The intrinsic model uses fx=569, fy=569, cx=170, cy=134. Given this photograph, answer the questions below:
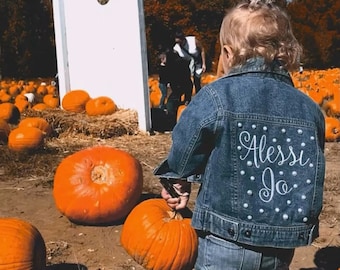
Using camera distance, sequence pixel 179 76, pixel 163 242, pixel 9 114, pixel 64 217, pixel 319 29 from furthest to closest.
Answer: pixel 319 29
pixel 179 76
pixel 9 114
pixel 64 217
pixel 163 242

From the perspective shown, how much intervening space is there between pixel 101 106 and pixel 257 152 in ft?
21.6

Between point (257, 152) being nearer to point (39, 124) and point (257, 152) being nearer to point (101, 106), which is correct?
point (39, 124)

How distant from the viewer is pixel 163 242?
137 inches

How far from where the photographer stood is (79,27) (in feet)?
28.3

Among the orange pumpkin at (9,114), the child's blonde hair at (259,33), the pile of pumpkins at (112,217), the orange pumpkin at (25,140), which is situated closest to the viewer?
the child's blonde hair at (259,33)

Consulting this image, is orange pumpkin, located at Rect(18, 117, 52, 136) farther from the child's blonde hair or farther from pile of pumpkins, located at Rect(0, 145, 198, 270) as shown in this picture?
the child's blonde hair

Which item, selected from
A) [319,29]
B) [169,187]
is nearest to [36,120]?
[169,187]

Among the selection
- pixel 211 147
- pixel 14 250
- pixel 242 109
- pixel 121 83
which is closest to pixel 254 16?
pixel 242 109

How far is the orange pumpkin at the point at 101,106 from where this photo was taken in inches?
330

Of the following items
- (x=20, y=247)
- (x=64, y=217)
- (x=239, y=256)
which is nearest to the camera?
(x=239, y=256)

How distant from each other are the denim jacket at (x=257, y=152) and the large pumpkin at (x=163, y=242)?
1465mm

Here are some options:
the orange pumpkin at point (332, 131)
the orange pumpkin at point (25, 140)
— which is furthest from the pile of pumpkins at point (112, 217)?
the orange pumpkin at point (332, 131)

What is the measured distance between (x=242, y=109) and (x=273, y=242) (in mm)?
484

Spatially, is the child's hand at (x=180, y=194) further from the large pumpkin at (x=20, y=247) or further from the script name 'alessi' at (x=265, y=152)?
the large pumpkin at (x=20, y=247)
